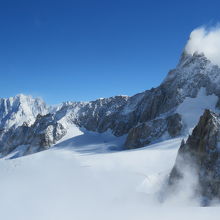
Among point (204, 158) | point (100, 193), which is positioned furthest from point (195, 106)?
point (100, 193)

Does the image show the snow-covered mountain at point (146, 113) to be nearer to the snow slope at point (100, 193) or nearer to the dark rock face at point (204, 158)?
the snow slope at point (100, 193)

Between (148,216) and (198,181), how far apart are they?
17994 mm

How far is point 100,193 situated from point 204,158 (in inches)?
437

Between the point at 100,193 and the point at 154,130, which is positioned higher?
the point at 154,130

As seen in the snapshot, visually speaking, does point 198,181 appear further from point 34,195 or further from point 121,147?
point 121,147

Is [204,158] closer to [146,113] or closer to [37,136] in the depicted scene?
[146,113]

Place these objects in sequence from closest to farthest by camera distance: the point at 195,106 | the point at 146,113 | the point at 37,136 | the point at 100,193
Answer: the point at 100,193
the point at 195,106
the point at 146,113
the point at 37,136

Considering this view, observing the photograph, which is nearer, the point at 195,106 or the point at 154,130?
the point at 154,130

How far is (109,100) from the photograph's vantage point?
4884 inches

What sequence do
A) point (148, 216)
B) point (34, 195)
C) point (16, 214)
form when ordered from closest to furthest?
point (148, 216), point (16, 214), point (34, 195)

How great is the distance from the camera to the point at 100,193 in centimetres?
2411

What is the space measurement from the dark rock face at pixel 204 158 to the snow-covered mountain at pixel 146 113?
124 ft

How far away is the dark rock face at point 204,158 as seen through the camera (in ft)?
89.8

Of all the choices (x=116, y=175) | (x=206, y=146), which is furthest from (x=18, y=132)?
(x=206, y=146)
